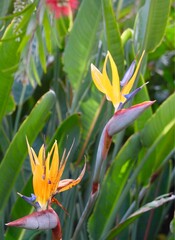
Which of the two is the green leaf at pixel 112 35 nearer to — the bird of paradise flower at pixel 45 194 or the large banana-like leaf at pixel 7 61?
the large banana-like leaf at pixel 7 61

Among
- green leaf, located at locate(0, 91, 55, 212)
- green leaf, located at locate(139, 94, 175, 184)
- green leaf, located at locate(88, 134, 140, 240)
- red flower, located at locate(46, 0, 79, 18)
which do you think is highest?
red flower, located at locate(46, 0, 79, 18)

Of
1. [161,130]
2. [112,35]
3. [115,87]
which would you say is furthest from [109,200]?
[115,87]

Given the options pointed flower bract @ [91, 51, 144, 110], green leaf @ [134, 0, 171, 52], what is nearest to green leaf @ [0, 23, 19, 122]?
green leaf @ [134, 0, 171, 52]

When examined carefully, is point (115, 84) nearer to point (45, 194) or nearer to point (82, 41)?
point (45, 194)

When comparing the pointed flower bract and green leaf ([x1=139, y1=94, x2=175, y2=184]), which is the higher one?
the pointed flower bract

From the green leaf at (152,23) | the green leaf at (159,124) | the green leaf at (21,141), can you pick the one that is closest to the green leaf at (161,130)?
the green leaf at (159,124)

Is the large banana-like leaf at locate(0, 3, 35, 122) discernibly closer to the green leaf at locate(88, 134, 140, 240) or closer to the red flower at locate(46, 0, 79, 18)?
the red flower at locate(46, 0, 79, 18)
